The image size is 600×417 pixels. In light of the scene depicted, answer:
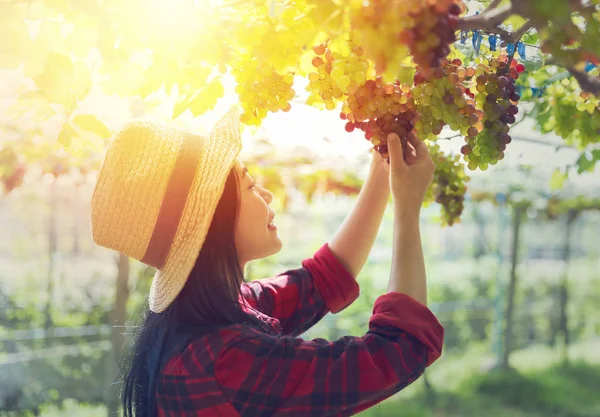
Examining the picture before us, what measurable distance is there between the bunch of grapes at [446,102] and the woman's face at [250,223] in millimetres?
420

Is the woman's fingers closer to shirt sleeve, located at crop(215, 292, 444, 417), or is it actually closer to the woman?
the woman

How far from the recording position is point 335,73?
1149 mm

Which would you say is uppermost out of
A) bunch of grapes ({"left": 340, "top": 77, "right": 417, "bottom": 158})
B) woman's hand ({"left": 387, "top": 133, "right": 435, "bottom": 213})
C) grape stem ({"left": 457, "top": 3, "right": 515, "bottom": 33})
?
grape stem ({"left": 457, "top": 3, "right": 515, "bottom": 33})

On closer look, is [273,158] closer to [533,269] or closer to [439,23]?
[439,23]

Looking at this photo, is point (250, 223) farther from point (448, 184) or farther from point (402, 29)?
point (402, 29)

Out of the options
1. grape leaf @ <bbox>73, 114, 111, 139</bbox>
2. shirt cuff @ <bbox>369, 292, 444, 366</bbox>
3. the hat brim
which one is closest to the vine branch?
shirt cuff @ <bbox>369, 292, 444, 366</bbox>

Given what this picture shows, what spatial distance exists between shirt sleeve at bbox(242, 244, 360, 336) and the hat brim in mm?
353

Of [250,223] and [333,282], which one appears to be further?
[333,282]

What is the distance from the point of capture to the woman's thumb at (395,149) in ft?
4.21

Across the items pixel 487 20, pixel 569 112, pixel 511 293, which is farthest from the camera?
pixel 511 293

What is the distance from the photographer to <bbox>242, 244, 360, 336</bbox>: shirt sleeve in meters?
1.75

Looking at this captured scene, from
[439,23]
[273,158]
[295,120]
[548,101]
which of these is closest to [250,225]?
[439,23]

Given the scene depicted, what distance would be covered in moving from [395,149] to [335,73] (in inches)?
9.0

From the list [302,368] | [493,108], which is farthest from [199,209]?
[493,108]
